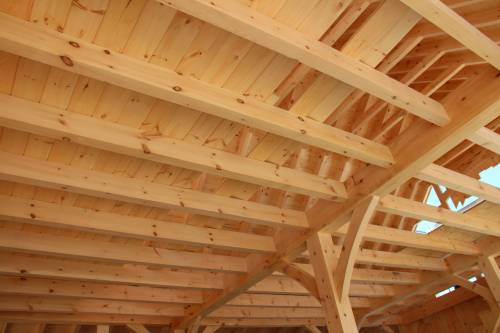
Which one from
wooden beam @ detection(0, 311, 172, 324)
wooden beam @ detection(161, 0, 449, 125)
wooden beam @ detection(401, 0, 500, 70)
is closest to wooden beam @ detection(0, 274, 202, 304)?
wooden beam @ detection(0, 311, 172, 324)

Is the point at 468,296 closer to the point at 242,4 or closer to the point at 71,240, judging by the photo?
the point at 71,240

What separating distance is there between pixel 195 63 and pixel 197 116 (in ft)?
1.45

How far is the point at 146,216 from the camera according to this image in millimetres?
3465

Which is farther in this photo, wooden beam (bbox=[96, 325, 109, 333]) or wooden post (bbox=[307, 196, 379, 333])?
wooden beam (bbox=[96, 325, 109, 333])

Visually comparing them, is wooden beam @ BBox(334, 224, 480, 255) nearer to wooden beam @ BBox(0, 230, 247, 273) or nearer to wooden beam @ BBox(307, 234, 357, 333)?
wooden beam @ BBox(307, 234, 357, 333)

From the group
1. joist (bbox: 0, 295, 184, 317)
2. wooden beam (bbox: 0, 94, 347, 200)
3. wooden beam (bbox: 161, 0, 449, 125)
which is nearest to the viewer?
wooden beam (bbox: 161, 0, 449, 125)

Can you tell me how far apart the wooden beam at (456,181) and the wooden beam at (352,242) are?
1.39ft

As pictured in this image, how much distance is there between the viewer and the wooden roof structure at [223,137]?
1.93m

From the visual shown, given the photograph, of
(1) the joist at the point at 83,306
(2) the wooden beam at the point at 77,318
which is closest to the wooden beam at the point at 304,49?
A: (1) the joist at the point at 83,306

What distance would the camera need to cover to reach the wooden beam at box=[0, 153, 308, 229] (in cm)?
250

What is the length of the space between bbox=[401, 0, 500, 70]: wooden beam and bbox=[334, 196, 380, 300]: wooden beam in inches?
50.4

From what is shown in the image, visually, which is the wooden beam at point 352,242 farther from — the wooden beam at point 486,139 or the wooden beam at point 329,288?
the wooden beam at point 486,139

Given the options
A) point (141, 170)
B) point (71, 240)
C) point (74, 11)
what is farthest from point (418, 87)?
point (71, 240)

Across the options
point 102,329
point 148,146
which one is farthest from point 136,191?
point 102,329
